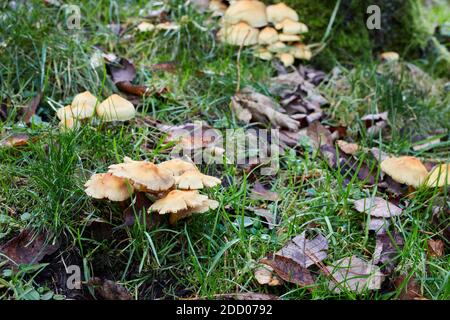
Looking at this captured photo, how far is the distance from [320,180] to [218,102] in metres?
1.04

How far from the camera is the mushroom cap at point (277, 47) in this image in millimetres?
4582

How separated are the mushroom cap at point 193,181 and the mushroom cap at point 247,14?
224cm

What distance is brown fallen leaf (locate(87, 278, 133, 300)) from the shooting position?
8.20 feet

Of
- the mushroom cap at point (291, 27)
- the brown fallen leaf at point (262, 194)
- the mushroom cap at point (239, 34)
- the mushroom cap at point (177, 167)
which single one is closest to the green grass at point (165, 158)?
the brown fallen leaf at point (262, 194)

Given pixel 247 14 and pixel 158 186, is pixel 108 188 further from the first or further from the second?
A: pixel 247 14

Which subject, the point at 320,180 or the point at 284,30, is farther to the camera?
the point at 284,30

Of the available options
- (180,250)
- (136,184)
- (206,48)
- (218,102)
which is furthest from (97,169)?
(206,48)

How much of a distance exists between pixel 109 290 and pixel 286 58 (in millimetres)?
2715

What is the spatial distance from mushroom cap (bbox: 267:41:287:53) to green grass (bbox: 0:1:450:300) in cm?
26

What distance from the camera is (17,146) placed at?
10.1ft
